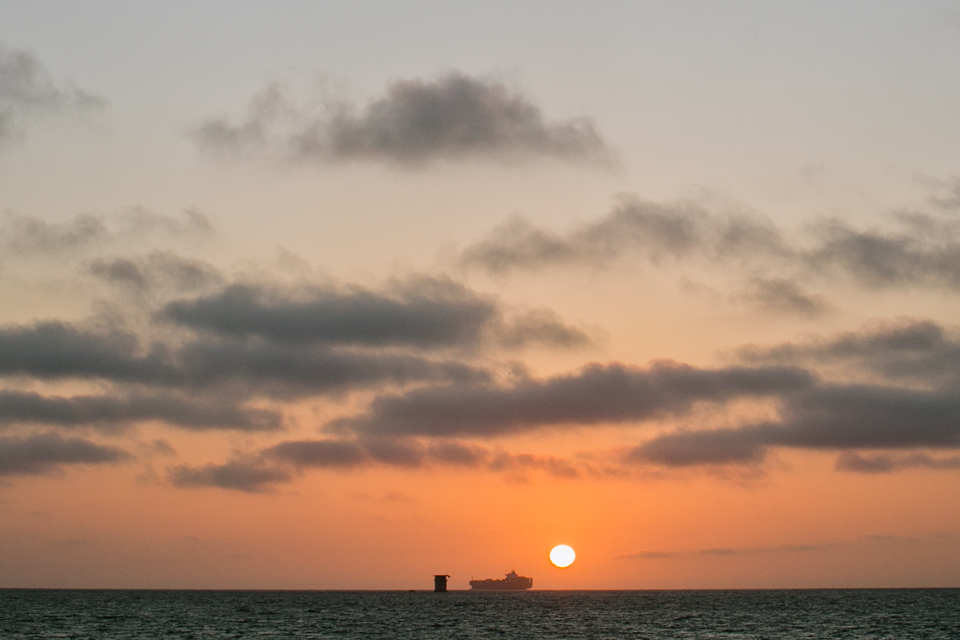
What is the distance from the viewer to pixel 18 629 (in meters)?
148

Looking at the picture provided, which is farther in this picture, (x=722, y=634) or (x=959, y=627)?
(x=959, y=627)

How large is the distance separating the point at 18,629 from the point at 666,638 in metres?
101

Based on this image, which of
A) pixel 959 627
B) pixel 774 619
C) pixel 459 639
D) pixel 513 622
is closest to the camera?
pixel 459 639

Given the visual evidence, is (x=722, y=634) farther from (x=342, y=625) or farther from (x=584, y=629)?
(x=342, y=625)

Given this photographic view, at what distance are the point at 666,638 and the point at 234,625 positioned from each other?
252 feet

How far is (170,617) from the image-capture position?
7702 inches

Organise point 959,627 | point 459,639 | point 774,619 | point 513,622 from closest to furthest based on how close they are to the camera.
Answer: point 459,639
point 959,627
point 513,622
point 774,619

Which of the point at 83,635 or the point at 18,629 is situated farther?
the point at 18,629

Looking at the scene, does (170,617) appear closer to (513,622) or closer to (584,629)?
(513,622)

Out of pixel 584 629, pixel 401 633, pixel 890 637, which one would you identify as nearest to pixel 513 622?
pixel 584 629

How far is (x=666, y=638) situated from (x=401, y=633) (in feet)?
135

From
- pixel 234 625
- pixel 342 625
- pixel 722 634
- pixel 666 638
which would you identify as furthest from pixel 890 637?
pixel 234 625

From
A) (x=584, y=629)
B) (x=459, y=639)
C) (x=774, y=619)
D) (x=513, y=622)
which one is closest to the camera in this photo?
(x=459, y=639)

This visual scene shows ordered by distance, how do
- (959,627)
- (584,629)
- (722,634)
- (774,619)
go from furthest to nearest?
(774,619) < (959,627) < (584,629) < (722,634)
